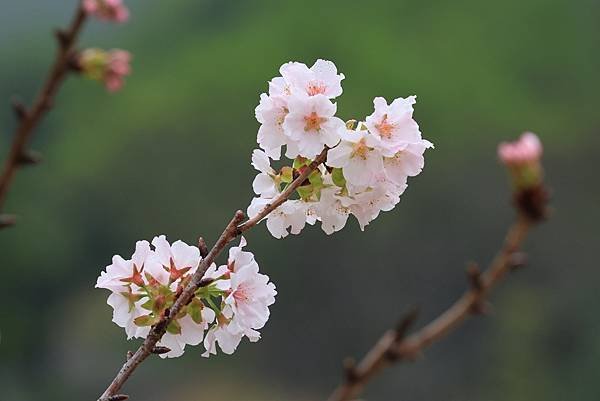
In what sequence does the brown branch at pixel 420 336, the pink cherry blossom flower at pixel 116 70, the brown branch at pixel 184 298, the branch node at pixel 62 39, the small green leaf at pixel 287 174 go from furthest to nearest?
the pink cherry blossom flower at pixel 116 70
the brown branch at pixel 420 336
the branch node at pixel 62 39
the small green leaf at pixel 287 174
the brown branch at pixel 184 298

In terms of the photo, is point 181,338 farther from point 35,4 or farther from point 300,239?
point 35,4

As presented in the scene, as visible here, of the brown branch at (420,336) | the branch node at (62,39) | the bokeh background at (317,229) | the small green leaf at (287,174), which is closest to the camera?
the small green leaf at (287,174)

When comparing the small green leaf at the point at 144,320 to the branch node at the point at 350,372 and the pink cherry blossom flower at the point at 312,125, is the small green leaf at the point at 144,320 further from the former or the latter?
the branch node at the point at 350,372

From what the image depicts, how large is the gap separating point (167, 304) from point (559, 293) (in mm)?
17077

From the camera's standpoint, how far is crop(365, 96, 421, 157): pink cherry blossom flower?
654 millimetres

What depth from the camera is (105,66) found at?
3.25 feet

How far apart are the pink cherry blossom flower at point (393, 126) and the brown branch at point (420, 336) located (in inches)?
10.8

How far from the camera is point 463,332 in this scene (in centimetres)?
1553

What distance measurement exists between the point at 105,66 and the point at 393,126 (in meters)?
0.43

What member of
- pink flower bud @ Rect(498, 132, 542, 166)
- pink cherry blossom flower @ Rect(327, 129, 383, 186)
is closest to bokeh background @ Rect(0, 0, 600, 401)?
pink flower bud @ Rect(498, 132, 542, 166)

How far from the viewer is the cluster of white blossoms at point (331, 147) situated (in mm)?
643

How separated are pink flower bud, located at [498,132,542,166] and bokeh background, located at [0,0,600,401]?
12788 millimetres

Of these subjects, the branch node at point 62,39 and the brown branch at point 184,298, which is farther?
the branch node at point 62,39

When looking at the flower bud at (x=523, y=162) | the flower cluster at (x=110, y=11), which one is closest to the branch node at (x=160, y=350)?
the flower cluster at (x=110, y=11)
